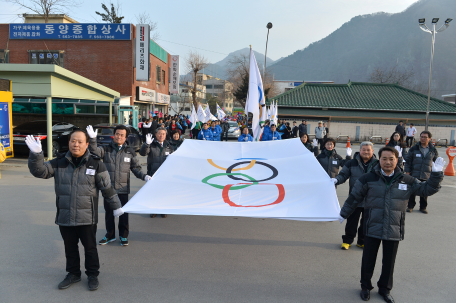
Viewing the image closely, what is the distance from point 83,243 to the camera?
14.0 ft

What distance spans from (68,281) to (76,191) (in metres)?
1.18

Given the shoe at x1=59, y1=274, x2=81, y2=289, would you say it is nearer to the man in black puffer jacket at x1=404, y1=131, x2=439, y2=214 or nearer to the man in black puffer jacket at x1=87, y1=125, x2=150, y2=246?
the man in black puffer jacket at x1=87, y1=125, x2=150, y2=246

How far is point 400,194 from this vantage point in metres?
4.01

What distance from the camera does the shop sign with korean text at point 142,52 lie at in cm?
2773

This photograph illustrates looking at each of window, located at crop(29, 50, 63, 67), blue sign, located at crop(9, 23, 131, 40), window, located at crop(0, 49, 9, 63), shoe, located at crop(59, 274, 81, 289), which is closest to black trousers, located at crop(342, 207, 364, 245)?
shoe, located at crop(59, 274, 81, 289)

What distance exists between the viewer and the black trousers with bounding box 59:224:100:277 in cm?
422

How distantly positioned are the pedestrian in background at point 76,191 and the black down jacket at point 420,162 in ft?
24.3

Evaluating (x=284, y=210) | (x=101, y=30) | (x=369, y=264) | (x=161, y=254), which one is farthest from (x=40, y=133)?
(x=101, y=30)

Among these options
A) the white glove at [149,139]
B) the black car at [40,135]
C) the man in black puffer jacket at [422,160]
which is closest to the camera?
the white glove at [149,139]

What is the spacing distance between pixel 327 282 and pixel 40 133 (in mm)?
14040

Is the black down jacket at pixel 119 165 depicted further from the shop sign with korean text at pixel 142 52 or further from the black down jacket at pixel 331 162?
the shop sign with korean text at pixel 142 52

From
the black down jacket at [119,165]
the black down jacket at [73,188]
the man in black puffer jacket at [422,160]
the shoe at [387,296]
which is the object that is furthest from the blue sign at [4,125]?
the man in black puffer jacket at [422,160]

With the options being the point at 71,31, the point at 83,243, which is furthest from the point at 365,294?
the point at 71,31

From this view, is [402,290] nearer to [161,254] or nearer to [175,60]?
[161,254]
